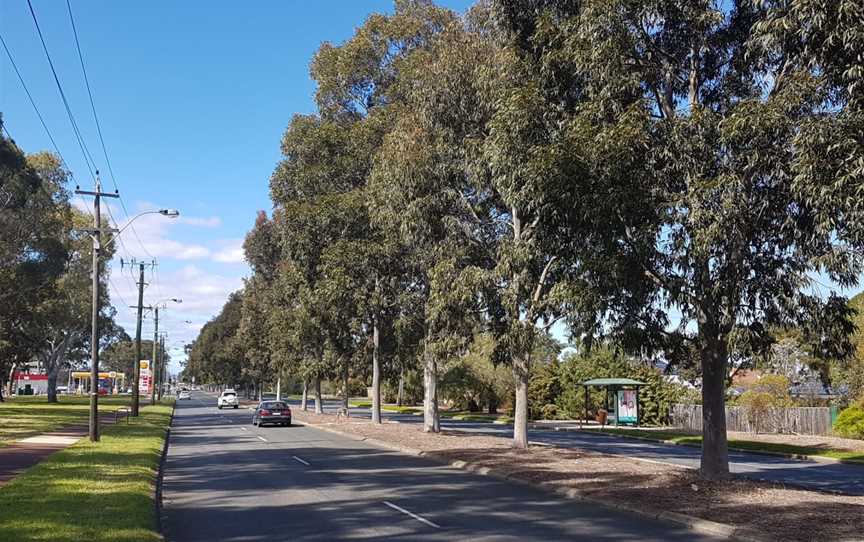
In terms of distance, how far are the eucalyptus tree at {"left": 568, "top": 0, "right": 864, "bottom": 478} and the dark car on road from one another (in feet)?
93.3

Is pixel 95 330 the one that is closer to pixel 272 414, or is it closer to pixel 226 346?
pixel 272 414

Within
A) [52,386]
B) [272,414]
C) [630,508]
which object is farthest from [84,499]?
[52,386]

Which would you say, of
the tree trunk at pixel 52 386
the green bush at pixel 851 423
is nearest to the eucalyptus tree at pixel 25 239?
the tree trunk at pixel 52 386

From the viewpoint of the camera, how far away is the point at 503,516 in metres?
12.6

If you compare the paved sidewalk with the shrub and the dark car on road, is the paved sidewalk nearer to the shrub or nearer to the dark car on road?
the dark car on road

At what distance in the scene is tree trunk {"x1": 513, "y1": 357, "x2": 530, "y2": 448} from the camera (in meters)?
23.9

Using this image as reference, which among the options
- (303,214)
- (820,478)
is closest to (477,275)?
(820,478)

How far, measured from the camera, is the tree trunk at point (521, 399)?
2391 centimetres

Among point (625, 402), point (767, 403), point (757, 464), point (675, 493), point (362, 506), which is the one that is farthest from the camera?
point (625, 402)

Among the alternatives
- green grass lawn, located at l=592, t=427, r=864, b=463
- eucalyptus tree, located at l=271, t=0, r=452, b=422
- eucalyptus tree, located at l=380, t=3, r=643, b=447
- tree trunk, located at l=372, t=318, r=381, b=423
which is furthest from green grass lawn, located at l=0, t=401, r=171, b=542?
green grass lawn, located at l=592, t=427, r=864, b=463

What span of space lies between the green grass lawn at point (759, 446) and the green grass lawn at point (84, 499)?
2151 centimetres

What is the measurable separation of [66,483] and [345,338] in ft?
88.1

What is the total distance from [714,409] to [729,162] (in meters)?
5.23

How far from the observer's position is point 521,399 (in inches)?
960
